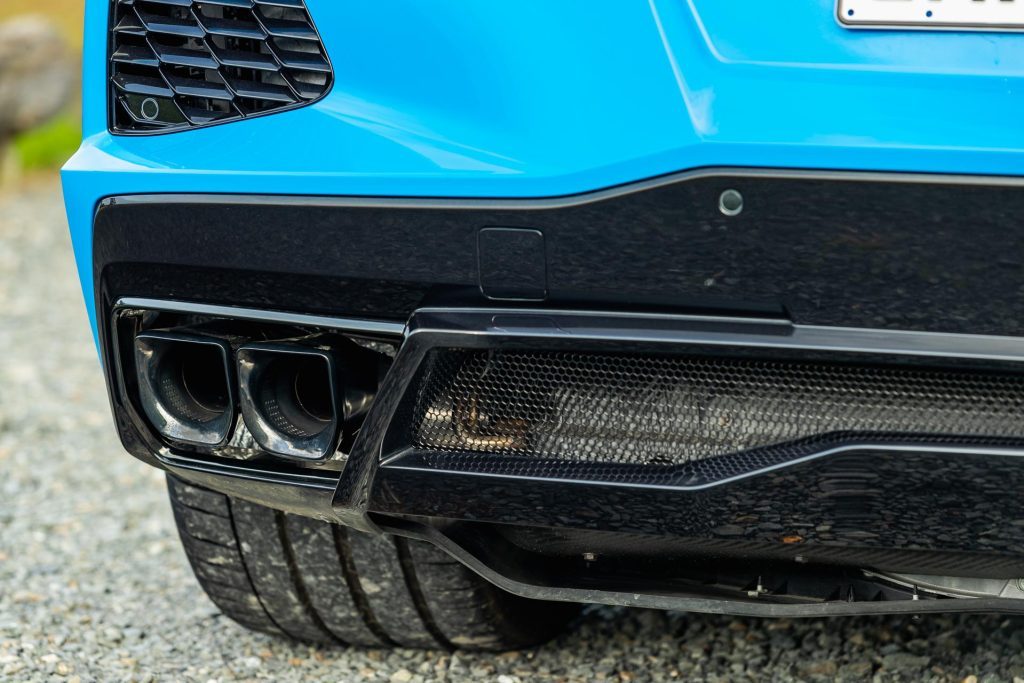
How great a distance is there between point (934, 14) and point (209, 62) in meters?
0.89

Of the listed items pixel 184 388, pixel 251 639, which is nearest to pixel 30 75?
pixel 251 639

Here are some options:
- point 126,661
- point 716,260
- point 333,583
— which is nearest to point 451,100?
point 716,260

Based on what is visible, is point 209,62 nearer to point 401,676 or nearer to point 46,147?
point 401,676

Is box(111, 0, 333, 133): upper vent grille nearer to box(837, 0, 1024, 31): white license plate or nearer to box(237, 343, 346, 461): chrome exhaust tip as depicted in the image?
box(237, 343, 346, 461): chrome exhaust tip

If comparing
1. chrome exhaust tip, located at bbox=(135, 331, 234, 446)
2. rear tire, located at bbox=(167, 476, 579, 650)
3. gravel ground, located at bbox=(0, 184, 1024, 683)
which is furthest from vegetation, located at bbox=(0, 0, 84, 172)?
chrome exhaust tip, located at bbox=(135, 331, 234, 446)

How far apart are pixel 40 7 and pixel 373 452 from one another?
14.5 meters

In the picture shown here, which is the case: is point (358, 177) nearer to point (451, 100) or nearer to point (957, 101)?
point (451, 100)

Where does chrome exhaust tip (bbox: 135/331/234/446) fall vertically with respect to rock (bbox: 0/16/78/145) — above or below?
above

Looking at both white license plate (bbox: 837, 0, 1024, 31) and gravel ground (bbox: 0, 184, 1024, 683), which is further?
gravel ground (bbox: 0, 184, 1024, 683)

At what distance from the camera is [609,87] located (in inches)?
55.9

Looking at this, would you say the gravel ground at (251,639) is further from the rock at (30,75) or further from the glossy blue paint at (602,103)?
the rock at (30,75)

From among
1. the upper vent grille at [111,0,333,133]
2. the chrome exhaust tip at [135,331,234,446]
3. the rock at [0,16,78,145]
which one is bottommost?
the rock at [0,16,78,145]

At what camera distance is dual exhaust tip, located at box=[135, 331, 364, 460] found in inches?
64.9

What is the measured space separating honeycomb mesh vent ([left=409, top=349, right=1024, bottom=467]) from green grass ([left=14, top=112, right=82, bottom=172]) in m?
8.66
